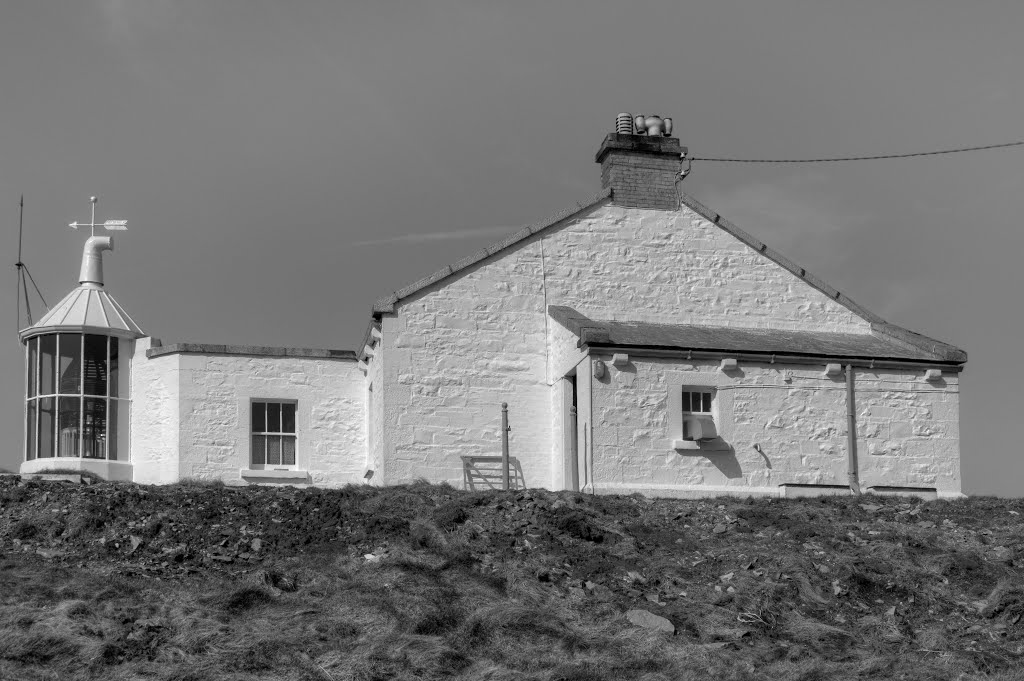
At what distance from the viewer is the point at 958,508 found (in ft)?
82.2

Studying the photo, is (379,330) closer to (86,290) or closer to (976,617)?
(86,290)

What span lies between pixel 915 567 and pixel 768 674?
175 inches

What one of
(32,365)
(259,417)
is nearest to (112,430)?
(32,365)

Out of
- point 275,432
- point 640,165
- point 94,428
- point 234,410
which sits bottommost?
point 275,432

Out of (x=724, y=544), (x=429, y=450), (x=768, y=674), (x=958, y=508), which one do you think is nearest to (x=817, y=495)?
(x=958, y=508)

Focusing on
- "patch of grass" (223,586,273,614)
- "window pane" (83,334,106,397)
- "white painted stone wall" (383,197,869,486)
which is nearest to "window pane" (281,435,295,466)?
"white painted stone wall" (383,197,869,486)

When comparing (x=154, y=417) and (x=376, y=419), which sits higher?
(x=154, y=417)

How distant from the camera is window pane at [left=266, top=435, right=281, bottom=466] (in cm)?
2873

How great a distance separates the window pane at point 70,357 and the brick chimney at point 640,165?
437 inches

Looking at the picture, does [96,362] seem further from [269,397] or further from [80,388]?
[269,397]

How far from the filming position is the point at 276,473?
92.7ft

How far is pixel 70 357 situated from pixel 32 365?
890 mm

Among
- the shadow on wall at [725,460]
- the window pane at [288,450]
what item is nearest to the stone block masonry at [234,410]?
the window pane at [288,450]

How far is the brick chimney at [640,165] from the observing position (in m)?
30.0
